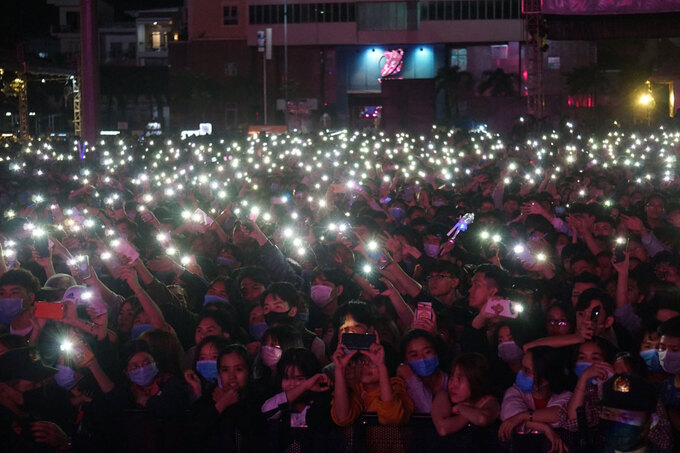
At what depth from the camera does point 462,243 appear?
1057 centimetres

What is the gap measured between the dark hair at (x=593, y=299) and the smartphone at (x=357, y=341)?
1958 mm

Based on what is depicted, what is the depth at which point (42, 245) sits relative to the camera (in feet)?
32.0

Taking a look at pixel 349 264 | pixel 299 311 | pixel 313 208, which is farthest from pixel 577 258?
pixel 313 208

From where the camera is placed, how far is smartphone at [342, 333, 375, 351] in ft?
16.8

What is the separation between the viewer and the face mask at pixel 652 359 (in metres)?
5.82

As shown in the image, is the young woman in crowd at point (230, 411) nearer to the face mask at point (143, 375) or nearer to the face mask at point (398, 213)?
the face mask at point (143, 375)

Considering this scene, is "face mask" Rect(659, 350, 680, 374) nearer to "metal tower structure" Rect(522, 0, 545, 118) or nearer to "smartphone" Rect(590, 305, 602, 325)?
"smartphone" Rect(590, 305, 602, 325)

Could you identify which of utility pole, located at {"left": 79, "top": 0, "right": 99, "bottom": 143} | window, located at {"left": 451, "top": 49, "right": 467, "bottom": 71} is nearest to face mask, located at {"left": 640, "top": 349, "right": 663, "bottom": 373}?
utility pole, located at {"left": 79, "top": 0, "right": 99, "bottom": 143}

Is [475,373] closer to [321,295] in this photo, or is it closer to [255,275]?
[321,295]

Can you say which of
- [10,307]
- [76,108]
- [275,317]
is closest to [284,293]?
[275,317]

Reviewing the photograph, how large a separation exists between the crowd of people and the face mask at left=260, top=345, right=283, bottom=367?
2 centimetres

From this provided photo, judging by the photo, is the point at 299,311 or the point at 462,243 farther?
the point at 462,243

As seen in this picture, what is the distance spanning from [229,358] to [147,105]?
77.8 meters

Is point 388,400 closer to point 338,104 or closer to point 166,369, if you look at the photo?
point 166,369
